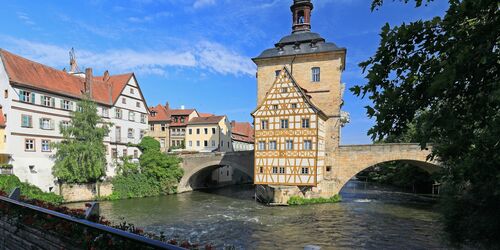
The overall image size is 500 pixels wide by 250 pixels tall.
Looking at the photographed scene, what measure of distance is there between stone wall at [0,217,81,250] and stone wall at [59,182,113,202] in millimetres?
19898

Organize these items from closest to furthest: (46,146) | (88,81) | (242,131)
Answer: (46,146)
(88,81)
(242,131)

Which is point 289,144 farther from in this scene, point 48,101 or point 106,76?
point 106,76

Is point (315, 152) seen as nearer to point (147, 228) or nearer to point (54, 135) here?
point (147, 228)

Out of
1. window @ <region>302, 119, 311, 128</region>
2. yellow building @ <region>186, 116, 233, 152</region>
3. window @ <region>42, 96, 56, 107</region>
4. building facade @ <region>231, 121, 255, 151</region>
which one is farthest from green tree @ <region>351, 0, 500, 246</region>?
building facade @ <region>231, 121, 255, 151</region>

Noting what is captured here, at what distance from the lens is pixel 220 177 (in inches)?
1699

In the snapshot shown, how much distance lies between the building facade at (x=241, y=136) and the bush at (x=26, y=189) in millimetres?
30251

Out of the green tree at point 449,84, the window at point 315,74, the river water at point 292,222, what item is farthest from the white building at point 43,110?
the green tree at point 449,84

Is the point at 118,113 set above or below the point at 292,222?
above

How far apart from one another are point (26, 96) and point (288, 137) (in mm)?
19718

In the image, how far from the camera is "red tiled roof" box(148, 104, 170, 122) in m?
44.1

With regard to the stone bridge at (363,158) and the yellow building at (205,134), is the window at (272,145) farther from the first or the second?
the yellow building at (205,134)

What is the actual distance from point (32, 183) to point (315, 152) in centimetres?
2076

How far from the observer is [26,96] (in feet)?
78.8

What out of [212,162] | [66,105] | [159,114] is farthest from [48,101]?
[159,114]
